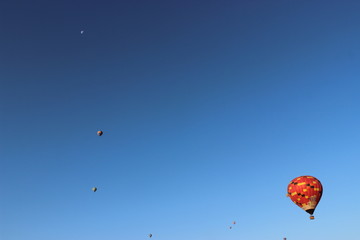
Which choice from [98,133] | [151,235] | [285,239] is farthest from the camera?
[285,239]

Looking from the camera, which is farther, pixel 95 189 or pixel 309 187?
pixel 95 189

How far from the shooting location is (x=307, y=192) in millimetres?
43844

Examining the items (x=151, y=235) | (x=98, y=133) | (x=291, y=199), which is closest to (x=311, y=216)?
(x=291, y=199)

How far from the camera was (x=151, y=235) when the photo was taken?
247 ft

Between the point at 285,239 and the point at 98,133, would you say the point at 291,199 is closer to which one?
the point at 98,133

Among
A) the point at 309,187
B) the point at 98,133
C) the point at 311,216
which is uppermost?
the point at 98,133

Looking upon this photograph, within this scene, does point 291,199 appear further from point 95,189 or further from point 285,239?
point 285,239

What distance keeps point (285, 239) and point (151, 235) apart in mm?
35510

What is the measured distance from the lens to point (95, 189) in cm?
6488

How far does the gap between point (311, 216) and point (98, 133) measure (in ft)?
117

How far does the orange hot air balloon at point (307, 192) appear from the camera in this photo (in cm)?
4394

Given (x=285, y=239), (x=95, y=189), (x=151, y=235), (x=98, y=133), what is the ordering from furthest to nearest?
(x=285, y=239) → (x=151, y=235) → (x=95, y=189) → (x=98, y=133)

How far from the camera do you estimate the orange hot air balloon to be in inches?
1730

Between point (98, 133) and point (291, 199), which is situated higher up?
point (98, 133)
